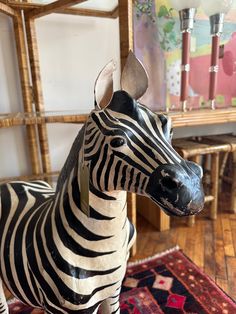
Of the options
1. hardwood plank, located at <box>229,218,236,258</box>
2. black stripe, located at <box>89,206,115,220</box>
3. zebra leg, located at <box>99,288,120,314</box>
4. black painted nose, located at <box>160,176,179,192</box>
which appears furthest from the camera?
hardwood plank, located at <box>229,218,236,258</box>

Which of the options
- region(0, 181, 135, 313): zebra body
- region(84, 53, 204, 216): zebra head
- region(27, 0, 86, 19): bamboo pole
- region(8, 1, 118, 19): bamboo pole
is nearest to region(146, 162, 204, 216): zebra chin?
region(84, 53, 204, 216): zebra head

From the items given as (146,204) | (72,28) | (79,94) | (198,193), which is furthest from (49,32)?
(198,193)

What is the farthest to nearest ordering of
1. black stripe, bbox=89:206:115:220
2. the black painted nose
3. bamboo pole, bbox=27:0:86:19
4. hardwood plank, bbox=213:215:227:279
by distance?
hardwood plank, bbox=213:215:227:279, bamboo pole, bbox=27:0:86:19, black stripe, bbox=89:206:115:220, the black painted nose

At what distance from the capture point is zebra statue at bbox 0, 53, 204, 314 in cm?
39

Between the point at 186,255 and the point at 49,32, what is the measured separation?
1288mm

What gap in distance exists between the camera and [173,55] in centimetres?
141

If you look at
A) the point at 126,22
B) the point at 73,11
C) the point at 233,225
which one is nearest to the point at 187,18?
the point at 126,22

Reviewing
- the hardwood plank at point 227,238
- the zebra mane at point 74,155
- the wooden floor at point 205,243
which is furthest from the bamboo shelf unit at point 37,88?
the zebra mane at point 74,155

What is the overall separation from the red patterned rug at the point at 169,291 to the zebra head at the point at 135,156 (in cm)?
72

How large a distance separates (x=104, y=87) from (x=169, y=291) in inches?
35.2

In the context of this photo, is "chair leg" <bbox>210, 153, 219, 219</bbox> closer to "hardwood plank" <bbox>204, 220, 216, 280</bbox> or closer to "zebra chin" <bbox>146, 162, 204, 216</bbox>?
"hardwood plank" <bbox>204, 220, 216, 280</bbox>

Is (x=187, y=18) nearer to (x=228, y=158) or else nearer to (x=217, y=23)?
(x=217, y=23)

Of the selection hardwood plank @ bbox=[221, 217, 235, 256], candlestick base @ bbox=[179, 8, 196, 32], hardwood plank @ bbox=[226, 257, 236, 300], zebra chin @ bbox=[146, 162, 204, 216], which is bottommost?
hardwood plank @ bbox=[226, 257, 236, 300]

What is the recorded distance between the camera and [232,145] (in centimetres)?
142
